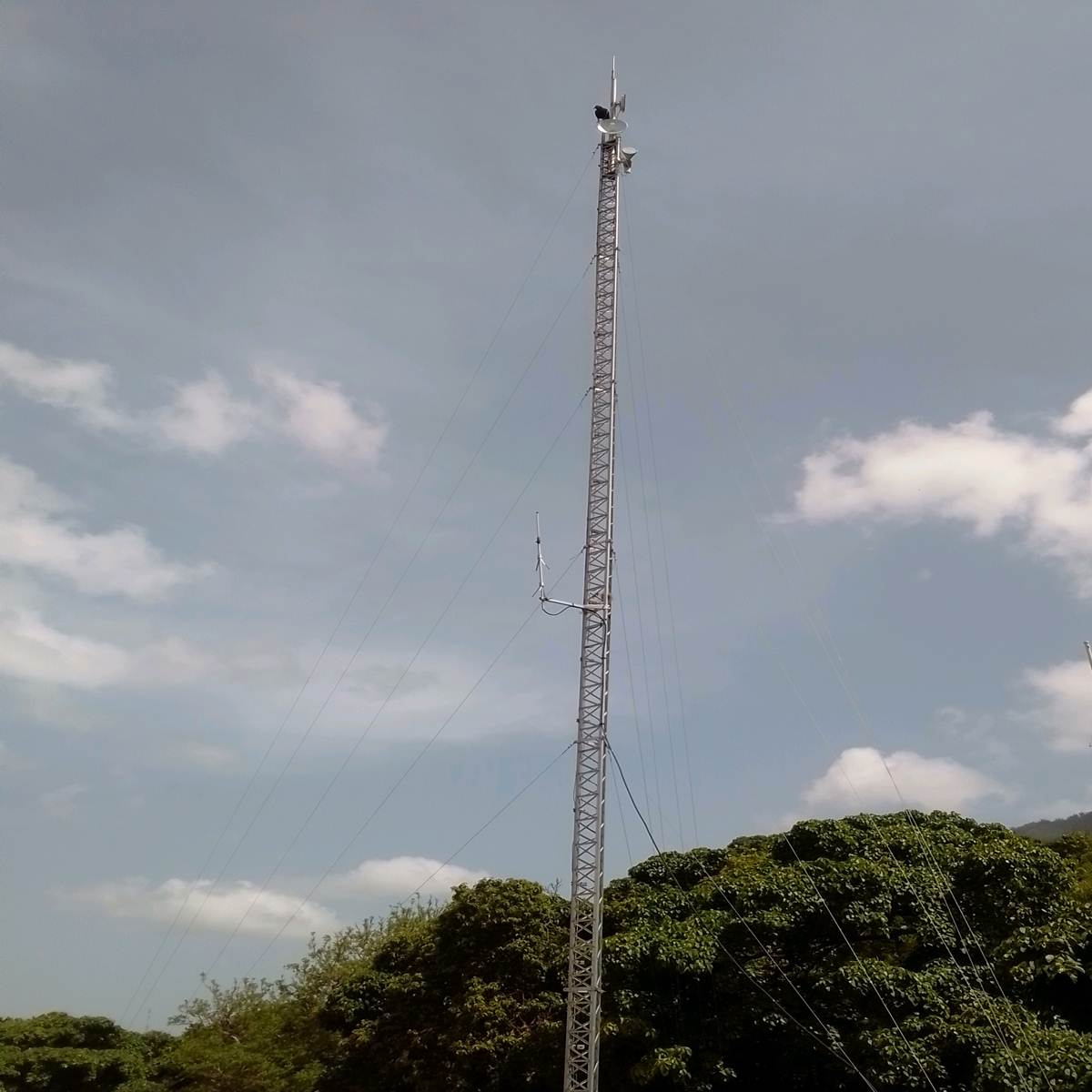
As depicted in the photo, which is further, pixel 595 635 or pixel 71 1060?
pixel 71 1060

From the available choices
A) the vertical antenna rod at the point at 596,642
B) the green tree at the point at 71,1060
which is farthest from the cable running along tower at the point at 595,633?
the green tree at the point at 71,1060

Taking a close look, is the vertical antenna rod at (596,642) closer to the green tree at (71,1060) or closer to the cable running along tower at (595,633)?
the cable running along tower at (595,633)

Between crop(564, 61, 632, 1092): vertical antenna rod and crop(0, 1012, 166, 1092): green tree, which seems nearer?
crop(564, 61, 632, 1092): vertical antenna rod

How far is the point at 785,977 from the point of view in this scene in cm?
2100

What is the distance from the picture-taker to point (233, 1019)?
133 feet

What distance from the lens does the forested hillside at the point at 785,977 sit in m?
19.4

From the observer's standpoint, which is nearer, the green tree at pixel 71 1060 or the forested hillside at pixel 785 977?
the forested hillside at pixel 785 977

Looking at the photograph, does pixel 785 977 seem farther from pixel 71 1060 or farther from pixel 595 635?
pixel 71 1060

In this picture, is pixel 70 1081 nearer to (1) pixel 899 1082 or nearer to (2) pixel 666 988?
(2) pixel 666 988

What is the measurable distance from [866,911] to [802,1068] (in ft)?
14.5

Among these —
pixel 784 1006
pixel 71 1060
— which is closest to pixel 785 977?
pixel 784 1006

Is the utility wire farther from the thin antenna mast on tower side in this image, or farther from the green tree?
the green tree

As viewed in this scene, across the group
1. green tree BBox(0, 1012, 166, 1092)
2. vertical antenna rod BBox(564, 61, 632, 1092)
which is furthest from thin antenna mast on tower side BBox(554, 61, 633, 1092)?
green tree BBox(0, 1012, 166, 1092)

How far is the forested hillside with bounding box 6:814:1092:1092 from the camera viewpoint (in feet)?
63.5
